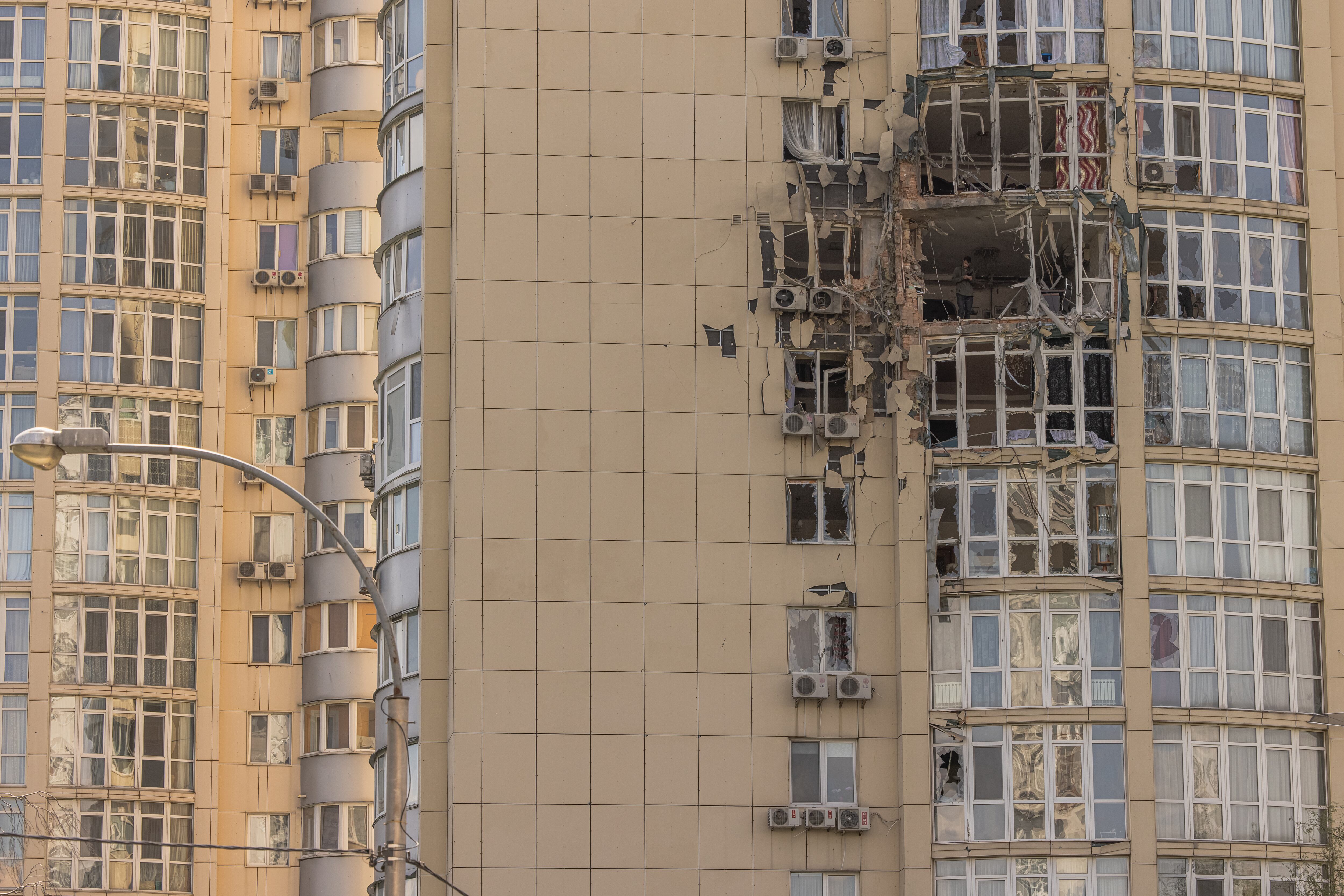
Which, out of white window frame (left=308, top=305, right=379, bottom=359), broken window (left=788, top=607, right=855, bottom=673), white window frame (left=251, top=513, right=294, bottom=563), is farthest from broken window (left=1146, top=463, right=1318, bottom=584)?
white window frame (left=251, top=513, right=294, bottom=563)

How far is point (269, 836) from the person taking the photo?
182 ft

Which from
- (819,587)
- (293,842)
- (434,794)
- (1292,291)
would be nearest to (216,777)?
(293,842)

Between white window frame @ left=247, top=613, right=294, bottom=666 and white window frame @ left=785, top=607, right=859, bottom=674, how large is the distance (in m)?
20.8

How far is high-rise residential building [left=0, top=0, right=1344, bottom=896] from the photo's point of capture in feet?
127

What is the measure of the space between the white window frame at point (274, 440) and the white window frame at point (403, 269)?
615 inches

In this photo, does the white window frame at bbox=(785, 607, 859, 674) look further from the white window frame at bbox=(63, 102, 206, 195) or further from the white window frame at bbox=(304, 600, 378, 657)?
the white window frame at bbox=(63, 102, 206, 195)

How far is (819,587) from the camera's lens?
130 ft

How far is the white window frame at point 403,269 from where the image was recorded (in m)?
42.2

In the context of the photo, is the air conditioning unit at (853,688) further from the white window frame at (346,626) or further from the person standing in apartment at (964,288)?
the white window frame at (346,626)

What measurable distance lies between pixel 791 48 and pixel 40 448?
68.6 ft

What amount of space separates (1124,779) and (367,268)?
2682 centimetres

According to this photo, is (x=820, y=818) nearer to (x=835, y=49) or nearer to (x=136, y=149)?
(x=835, y=49)

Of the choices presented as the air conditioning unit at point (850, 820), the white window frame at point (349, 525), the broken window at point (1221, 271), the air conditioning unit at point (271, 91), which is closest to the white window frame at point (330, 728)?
the white window frame at point (349, 525)

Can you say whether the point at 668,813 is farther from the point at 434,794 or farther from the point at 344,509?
the point at 344,509
